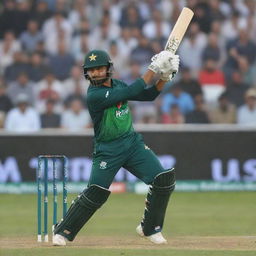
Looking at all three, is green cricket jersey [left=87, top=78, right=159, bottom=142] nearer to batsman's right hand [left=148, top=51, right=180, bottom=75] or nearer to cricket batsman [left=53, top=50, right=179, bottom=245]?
cricket batsman [left=53, top=50, right=179, bottom=245]

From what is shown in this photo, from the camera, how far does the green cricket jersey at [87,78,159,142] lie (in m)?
7.64

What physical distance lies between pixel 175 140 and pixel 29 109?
2.36 metres

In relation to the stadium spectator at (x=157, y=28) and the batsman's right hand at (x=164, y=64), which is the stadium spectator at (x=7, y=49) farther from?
the batsman's right hand at (x=164, y=64)

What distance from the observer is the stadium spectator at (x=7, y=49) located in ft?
53.5

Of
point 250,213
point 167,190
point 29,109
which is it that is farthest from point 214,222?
point 29,109

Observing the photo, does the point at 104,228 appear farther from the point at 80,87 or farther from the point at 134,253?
the point at 80,87

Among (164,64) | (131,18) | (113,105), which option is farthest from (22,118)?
(164,64)

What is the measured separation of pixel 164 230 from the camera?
32.5ft

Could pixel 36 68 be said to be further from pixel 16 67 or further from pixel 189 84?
pixel 189 84

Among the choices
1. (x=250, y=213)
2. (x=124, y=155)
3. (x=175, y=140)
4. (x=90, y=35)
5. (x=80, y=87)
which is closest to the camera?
(x=124, y=155)

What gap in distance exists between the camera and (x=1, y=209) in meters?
12.2

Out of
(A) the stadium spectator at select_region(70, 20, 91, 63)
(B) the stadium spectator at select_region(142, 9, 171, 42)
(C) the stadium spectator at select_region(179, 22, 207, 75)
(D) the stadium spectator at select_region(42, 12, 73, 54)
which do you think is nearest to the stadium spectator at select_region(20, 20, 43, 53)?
(D) the stadium spectator at select_region(42, 12, 73, 54)

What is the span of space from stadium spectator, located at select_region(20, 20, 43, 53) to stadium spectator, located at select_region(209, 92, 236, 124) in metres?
3.64

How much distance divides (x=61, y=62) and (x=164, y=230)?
22.6 feet
